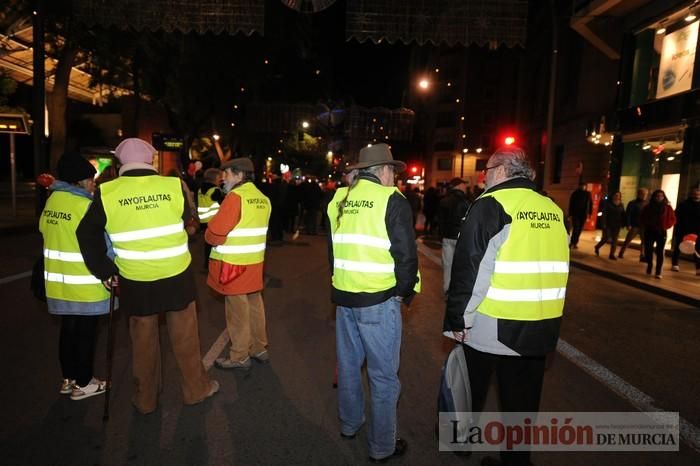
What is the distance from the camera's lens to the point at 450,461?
3291 millimetres

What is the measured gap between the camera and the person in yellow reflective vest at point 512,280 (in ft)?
9.21

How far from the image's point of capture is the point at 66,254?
3852 millimetres

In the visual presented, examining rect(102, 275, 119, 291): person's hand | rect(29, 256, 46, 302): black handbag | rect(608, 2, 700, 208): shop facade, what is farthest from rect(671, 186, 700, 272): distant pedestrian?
rect(29, 256, 46, 302): black handbag

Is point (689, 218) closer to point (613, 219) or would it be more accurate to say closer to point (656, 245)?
point (656, 245)

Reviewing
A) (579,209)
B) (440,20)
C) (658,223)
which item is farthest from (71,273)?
(579,209)

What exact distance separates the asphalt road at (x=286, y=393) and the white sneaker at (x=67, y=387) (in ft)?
0.19

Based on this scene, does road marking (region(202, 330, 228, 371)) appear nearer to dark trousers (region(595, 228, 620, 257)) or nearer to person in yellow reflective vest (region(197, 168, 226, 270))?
person in yellow reflective vest (region(197, 168, 226, 270))

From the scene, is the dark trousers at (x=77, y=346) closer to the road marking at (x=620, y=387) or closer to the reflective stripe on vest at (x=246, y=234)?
the reflective stripe on vest at (x=246, y=234)

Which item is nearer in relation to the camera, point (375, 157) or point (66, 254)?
point (375, 157)

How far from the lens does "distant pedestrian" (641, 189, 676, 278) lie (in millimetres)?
10555

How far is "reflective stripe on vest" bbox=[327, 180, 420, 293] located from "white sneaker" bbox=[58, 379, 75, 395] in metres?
2.60

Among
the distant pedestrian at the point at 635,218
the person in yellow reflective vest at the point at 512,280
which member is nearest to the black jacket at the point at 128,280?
the person in yellow reflective vest at the point at 512,280

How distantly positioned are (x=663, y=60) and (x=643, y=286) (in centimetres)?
886

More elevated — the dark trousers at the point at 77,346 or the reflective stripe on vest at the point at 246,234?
the reflective stripe on vest at the point at 246,234
